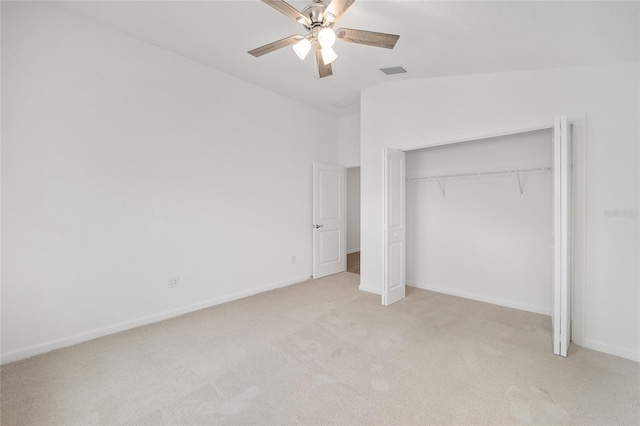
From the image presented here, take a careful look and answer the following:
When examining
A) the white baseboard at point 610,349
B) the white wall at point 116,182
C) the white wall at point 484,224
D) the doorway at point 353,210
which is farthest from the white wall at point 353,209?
the white baseboard at point 610,349

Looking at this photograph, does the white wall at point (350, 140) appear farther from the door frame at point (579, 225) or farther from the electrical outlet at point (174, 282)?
the electrical outlet at point (174, 282)

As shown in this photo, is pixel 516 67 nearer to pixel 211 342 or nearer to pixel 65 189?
pixel 211 342

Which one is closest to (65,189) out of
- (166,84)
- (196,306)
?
(166,84)

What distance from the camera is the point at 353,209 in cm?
815

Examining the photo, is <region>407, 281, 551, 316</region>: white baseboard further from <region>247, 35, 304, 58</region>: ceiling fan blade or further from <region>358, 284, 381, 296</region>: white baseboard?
<region>247, 35, 304, 58</region>: ceiling fan blade

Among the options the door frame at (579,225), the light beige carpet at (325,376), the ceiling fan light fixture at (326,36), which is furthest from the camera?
the door frame at (579,225)

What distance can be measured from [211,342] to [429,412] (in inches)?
78.6

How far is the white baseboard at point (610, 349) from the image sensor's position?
2502 millimetres

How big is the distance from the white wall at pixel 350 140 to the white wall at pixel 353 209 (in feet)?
7.92

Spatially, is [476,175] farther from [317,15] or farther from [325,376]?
[325,376]

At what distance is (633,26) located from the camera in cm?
208

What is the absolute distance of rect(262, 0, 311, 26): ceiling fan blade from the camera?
1.90 meters

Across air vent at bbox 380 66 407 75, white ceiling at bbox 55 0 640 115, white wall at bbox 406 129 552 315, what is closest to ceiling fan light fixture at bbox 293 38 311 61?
white ceiling at bbox 55 0 640 115

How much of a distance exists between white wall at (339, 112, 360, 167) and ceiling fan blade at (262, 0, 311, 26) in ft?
11.0
